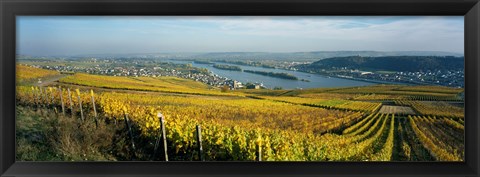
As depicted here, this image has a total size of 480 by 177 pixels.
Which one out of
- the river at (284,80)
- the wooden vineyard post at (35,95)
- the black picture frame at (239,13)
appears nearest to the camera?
the black picture frame at (239,13)

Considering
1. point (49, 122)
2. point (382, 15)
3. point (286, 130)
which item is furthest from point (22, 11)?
point (382, 15)

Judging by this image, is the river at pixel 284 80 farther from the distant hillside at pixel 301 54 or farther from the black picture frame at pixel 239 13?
the black picture frame at pixel 239 13

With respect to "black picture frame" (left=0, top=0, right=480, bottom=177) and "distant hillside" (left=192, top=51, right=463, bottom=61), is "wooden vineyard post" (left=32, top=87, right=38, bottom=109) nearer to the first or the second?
"black picture frame" (left=0, top=0, right=480, bottom=177)

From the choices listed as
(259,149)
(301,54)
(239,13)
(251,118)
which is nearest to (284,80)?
(301,54)

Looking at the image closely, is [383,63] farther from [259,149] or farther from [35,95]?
[35,95]

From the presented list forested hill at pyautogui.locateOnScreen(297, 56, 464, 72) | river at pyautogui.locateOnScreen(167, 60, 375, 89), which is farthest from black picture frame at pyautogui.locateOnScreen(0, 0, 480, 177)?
river at pyautogui.locateOnScreen(167, 60, 375, 89)

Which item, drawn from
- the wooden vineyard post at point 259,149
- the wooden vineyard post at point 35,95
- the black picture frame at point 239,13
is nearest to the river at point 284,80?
the wooden vineyard post at point 259,149
